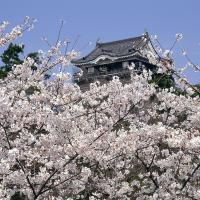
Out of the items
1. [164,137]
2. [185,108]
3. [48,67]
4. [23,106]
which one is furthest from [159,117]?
[23,106]

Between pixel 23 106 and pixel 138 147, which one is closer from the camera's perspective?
pixel 23 106

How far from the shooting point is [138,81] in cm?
675

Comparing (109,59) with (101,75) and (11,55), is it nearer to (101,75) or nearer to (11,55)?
(101,75)

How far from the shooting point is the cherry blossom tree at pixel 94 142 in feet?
19.1

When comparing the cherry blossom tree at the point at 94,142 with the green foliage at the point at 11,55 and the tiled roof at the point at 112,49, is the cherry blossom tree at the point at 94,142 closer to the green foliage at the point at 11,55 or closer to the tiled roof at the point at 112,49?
the green foliage at the point at 11,55

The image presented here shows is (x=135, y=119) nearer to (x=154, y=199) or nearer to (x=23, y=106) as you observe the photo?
(x=154, y=199)

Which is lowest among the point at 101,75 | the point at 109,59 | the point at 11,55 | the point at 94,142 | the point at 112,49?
the point at 94,142

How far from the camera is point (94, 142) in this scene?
19.9 ft

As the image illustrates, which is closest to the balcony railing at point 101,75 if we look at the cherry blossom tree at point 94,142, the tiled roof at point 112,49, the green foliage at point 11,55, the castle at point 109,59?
the castle at point 109,59

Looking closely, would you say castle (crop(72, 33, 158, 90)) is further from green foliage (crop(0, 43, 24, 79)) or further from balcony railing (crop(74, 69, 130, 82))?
green foliage (crop(0, 43, 24, 79))

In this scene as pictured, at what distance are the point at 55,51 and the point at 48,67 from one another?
50 centimetres

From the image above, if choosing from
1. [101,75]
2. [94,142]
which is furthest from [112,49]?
[94,142]

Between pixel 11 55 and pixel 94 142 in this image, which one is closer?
pixel 94 142

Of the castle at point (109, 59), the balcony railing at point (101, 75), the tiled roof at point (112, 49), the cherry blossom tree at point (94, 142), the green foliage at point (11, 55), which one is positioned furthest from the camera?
the tiled roof at point (112, 49)
